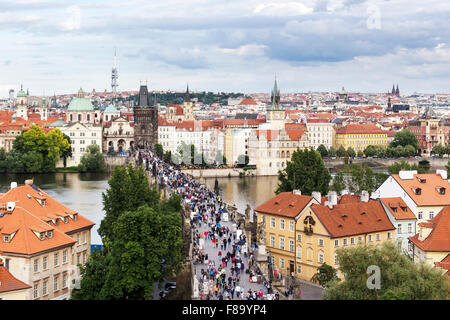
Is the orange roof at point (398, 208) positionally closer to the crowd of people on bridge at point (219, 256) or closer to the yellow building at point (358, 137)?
the crowd of people on bridge at point (219, 256)

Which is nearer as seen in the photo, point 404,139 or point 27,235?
point 27,235

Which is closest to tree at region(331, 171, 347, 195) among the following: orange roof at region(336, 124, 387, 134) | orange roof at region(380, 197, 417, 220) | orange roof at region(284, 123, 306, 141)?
orange roof at region(380, 197, 417, 220)

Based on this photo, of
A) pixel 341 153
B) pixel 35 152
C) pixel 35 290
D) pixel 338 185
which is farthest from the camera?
pixel 341 153

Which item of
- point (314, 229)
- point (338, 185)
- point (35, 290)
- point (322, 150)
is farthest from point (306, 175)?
point (322, 150)

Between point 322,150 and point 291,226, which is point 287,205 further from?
point 322,150

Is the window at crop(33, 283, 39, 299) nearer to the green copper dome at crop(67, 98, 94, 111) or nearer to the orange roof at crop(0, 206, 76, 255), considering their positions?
the orange roof at crop(0, 206, 76, 255)

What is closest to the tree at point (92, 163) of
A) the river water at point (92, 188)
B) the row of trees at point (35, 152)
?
the river water at point (92, 188)
